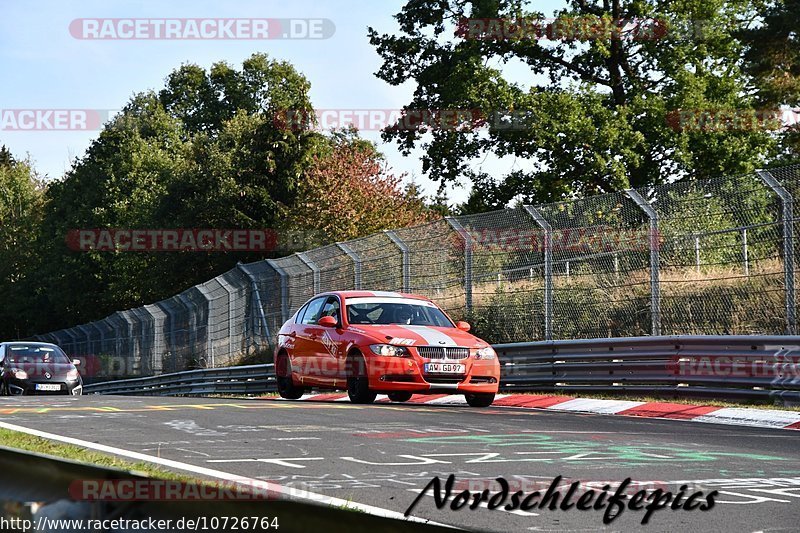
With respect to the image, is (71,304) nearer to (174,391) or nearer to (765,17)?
(174,391)

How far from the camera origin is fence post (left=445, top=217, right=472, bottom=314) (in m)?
19.3

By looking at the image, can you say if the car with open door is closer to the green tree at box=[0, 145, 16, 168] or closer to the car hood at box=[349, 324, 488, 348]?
the car hood at box=[349, 324, 488, 348]

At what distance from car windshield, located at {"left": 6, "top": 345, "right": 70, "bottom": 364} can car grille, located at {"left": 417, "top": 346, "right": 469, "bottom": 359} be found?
12857mm

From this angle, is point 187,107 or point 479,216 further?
point 187,107

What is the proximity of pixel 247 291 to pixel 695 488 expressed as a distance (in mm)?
21448

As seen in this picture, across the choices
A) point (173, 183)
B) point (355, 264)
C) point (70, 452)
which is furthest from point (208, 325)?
point (173, 183)

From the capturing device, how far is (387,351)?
584 inches

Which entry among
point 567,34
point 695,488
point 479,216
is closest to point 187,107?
point 567,34

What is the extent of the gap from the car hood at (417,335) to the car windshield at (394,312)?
342 millimetres

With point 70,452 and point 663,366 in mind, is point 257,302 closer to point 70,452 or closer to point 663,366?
point 663,366

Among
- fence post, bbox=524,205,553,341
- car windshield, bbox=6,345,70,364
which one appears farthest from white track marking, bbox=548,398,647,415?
car windshield, bbox=6,345,70,364

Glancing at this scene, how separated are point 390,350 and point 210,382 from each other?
1277cm

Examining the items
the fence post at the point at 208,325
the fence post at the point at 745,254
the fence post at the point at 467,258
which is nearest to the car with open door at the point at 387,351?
the fence post at the point at 467,258

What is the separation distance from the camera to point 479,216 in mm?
18844
